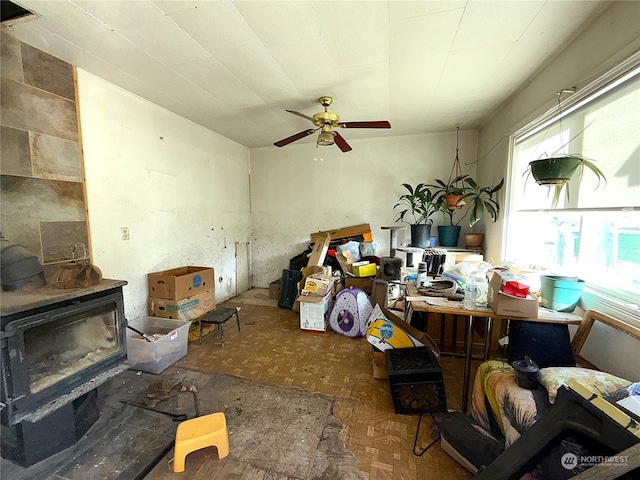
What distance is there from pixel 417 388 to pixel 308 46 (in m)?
2.53

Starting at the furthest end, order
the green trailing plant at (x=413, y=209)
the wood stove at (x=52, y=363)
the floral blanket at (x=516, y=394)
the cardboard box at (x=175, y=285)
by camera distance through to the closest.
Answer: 1. the green trailing plant at (x=413, y=209)
2. the cardboard box at (x=175, y=285)
3. the wood stove at (x=52, y=363)
4. the floral blanket at (x=516, y=394)

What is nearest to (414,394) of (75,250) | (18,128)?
(75,250)

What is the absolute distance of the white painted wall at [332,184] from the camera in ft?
13.0

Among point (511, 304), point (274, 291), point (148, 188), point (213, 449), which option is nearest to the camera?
point (213, 449)

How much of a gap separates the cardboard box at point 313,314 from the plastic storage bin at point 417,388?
1.29 metres

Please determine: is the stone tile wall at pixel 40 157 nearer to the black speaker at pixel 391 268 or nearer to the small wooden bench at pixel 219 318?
the small wooden bench at pixel 219 318

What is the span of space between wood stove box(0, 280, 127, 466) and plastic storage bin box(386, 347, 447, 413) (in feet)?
6.39

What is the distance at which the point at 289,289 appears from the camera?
3939mm

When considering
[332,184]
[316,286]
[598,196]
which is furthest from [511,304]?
[332,184]

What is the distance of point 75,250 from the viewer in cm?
213

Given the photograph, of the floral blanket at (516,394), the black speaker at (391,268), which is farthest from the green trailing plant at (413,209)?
the floral blanket at (516,394)

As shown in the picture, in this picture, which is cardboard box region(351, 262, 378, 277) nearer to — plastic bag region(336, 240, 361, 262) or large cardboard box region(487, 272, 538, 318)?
plastic bag region(336, 240, 361, 262)

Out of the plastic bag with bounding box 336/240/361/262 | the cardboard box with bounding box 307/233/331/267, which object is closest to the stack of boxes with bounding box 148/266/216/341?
the cardboard box with bounding box 307/233/331/267

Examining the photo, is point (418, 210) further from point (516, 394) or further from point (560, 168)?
point (516, 394)
